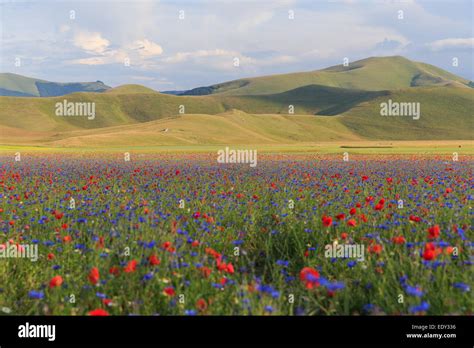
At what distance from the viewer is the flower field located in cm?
401

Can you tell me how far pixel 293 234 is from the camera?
6.50m

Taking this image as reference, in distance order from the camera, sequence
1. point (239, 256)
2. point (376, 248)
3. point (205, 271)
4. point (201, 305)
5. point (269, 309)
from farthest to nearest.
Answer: point (239, 256)
point (376, 248)
point (205, 271)
point (201, 305)
point (269, 309)

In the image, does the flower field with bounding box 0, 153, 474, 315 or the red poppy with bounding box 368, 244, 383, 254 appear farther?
the red poppy with bounding box 368, 244, 383, 254

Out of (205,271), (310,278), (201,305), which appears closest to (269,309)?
(310,278)

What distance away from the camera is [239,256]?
6.14 metres

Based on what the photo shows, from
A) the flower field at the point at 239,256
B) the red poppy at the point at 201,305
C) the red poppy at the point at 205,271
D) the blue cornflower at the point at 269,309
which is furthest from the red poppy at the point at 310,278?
the red poppy at the point at 205,271

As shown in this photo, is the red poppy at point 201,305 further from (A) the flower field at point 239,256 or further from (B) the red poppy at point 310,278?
(B) the red poppy at point 310,278

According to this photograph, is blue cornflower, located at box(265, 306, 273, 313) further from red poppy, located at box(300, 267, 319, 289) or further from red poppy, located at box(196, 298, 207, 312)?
red poppy, located at box(196, 298, 207, 312)

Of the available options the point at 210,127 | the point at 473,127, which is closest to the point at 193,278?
the point at 210,127

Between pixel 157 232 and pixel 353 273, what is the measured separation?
241 cm

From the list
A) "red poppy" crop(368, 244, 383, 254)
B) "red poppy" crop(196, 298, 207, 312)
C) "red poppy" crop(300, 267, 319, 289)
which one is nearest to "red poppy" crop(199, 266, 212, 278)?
"red poppy" crop(196, 298, 207, 312)

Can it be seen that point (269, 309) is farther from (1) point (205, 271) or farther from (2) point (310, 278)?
(1) point (205, 271)

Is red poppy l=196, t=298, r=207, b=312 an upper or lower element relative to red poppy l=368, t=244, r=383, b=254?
lower
